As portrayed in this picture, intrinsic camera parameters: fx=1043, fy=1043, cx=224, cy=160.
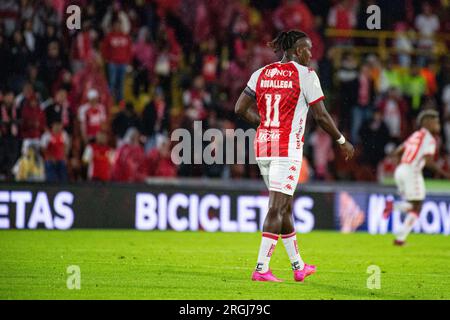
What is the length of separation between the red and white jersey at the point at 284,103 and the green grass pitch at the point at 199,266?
1.36 meters

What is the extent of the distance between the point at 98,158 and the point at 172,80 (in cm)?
350

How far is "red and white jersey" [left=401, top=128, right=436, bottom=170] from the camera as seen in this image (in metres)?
16.6

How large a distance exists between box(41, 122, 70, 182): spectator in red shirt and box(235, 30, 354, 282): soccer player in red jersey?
29.6 ft

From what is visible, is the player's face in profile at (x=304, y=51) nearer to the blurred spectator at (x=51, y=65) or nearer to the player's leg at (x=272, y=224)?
the player's leg at (x=272, y=224)

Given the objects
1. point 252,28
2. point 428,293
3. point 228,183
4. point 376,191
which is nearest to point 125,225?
point 228,183

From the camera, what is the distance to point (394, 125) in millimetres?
23141

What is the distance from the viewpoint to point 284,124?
33.7ft

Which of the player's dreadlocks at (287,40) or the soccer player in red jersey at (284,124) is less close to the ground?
the player's dreadlocks at (287,40)

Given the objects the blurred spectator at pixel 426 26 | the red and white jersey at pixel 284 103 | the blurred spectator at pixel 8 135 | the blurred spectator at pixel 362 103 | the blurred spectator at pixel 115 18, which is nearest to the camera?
the red and white jersey at pixel 284 103

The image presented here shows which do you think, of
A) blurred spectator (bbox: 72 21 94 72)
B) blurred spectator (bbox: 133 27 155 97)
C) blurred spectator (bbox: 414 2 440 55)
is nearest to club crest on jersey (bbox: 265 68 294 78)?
blurred spectator (bbox: 72 21 94 72)

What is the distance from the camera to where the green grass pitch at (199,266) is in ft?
31.7

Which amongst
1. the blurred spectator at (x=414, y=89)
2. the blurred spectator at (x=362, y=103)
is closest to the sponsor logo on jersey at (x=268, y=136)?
the blurred spectator at (x=362, y=103)

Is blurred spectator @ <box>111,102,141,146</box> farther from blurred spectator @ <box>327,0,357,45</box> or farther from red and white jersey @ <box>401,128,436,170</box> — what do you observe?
blurred spectator @ <box>327,0,357,45</box>

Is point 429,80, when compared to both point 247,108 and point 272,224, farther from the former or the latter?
point 272,224
